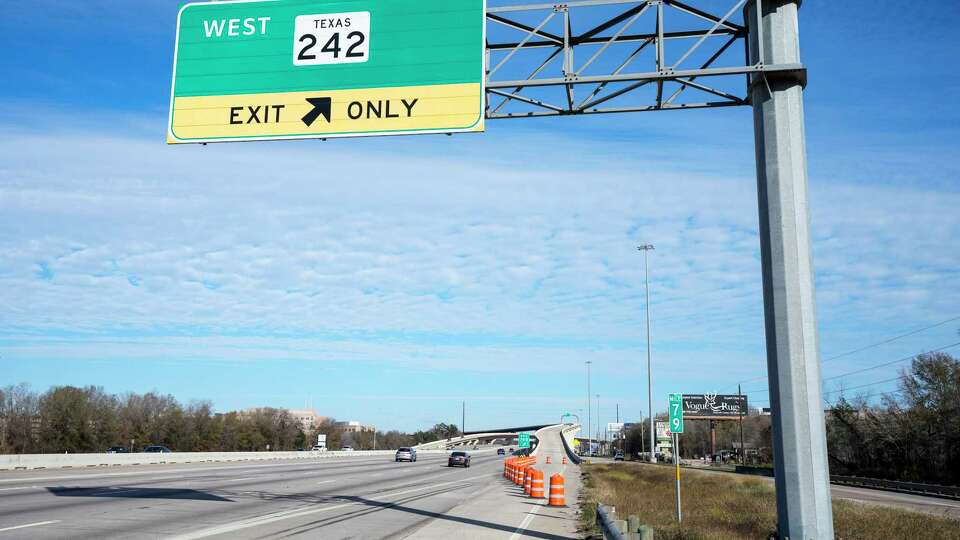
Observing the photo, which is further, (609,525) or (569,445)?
(569,445)

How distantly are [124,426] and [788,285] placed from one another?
342ft

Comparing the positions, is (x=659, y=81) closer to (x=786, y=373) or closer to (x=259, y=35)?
(x=786, y=373)

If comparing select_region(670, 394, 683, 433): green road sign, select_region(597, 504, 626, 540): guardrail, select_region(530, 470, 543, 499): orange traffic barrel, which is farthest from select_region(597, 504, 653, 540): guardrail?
select_region(530, 470, 543, 499): orange traffic barrel

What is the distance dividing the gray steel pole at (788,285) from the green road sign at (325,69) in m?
4.67

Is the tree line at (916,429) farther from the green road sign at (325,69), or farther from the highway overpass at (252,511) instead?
the green road sign at (325,69)

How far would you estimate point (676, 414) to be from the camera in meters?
17.6

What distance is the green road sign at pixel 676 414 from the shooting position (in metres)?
17.5

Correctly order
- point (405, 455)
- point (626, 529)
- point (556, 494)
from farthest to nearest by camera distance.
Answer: point (405, 455)
point (556, 494)
point (626, 529)

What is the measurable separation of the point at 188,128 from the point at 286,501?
467 inches

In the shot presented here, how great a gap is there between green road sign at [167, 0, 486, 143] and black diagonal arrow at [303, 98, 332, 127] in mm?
18

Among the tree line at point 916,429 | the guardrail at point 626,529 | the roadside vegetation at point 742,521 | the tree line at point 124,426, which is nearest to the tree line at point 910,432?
the tree line at point 916,429

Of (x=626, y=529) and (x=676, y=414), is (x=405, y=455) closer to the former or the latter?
(x=676, y=414)

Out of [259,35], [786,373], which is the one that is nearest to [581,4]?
[259,35]

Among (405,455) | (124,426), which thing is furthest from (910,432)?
(124,426)
